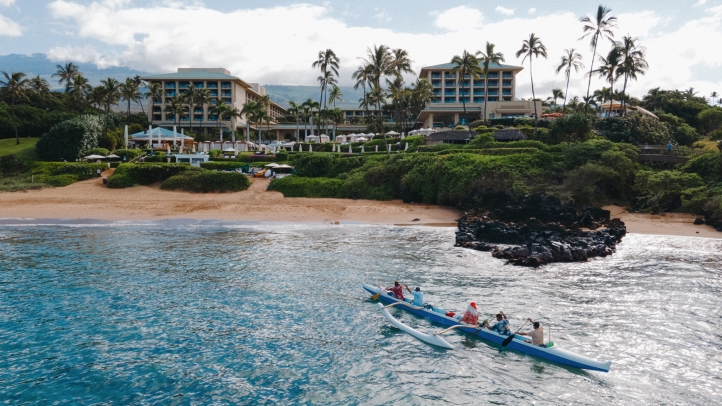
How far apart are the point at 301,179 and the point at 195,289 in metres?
31.5

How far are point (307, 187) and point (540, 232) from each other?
2545 centimetres

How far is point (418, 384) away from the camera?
1339 cm

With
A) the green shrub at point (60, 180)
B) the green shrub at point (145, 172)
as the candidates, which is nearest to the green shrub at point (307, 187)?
the green shrub at point (145, 172)

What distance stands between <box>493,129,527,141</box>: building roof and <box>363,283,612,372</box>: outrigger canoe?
43.9 metres

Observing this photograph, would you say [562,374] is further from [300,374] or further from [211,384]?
[211,384]

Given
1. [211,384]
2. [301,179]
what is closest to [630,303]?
[211,384]

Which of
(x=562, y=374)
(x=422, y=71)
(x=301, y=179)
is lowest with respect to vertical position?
(x=562, y=374)

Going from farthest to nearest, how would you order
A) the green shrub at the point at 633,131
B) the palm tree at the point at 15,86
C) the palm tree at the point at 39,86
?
the palm tree at the point at 39,86 < the palm tree at the point at 15,86 < the green shrub at the point at 633,131

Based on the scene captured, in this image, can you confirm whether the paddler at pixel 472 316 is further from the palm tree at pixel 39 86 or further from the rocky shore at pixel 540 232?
the palm tree at pixel 39 86

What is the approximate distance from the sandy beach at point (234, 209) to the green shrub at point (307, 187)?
54.7 inches

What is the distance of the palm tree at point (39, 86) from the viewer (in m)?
84.7

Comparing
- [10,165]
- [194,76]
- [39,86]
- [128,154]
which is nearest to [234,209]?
[128,154]

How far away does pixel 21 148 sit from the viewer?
6625 cm

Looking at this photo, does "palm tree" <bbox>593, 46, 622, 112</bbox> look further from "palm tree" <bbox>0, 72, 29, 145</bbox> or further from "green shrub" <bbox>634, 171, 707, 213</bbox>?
"palm tree" <bbox>0, 72, 29, 145</bbox>
